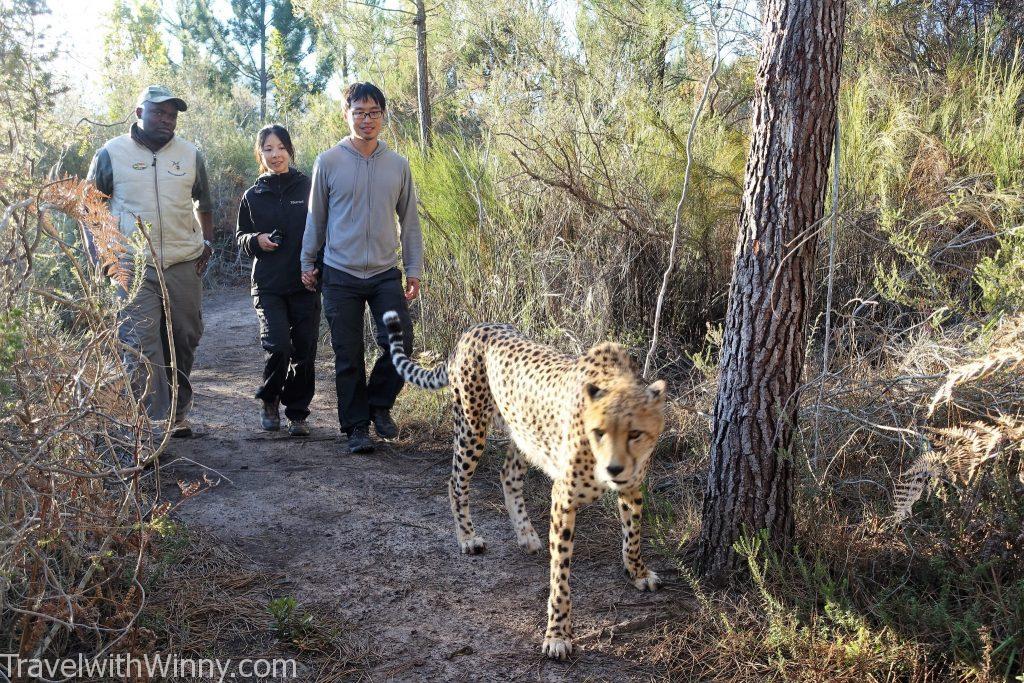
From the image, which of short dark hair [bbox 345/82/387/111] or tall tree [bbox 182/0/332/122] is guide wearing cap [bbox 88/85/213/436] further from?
tall tree [bbox 182/0/332/122]

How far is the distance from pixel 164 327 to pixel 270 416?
88 cm

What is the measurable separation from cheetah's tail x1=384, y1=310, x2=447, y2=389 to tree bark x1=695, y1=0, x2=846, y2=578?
149 centimetres

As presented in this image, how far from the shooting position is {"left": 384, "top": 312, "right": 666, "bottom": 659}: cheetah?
2.82m

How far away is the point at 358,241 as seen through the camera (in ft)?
16.0

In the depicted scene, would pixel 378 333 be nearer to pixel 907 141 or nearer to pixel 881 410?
pixel 881 410

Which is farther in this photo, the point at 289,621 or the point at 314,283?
the point at 314,283

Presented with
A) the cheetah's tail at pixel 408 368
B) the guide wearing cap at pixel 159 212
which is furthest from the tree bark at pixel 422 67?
the cheetah's tail at pixel 408 368

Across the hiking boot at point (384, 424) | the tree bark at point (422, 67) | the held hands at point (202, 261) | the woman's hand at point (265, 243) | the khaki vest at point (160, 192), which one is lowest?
the hiking boot at point (384, 424)

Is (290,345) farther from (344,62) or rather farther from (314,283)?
(344,62)

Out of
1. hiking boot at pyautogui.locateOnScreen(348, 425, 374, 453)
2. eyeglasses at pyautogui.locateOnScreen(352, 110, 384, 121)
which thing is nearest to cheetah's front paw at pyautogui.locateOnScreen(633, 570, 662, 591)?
hiking boot at pyautogui.locateOnScreen(348, 425, 374, 453)

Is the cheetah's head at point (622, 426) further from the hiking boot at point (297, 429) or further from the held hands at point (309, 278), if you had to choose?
the hiking boot at point (297, 429)

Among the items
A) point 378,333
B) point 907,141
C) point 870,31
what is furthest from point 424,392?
point 870,31

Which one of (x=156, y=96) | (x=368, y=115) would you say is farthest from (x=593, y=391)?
(x=156, y=96)

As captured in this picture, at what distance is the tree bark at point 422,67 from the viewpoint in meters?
7.06
